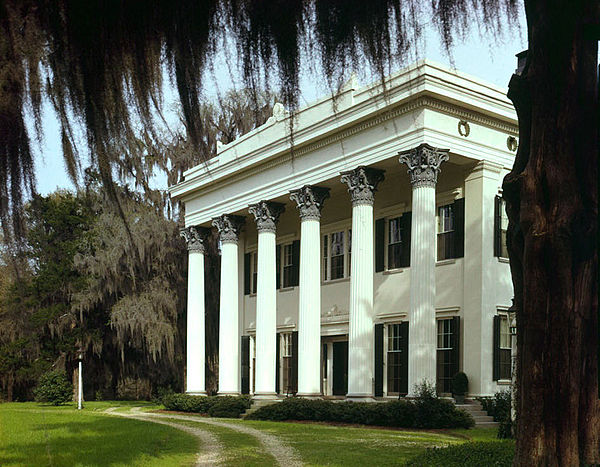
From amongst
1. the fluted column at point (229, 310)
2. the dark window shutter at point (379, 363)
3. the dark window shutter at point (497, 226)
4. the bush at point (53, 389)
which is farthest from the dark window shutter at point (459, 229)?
the bush at point (53, 389)

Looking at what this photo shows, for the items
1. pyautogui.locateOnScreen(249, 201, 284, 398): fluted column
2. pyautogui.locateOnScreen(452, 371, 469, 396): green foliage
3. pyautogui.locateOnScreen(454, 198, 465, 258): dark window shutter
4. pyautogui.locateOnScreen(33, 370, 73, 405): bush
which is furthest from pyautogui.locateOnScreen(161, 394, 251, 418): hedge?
pyautogui.locateOnScreen(454, 198, 465, 258): dark window shutter

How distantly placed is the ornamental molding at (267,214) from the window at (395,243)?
4634mm

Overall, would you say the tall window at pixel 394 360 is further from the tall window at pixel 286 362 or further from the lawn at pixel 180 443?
the tall window at pixel 286 362

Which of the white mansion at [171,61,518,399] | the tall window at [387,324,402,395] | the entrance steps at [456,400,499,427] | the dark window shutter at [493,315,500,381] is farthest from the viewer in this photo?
the tall window at [387,324,402,395]

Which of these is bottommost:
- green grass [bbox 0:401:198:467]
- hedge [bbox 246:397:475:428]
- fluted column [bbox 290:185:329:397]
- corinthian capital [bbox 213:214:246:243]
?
hedge [bbox 246:397:475:428]

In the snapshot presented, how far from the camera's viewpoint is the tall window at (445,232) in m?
23.4

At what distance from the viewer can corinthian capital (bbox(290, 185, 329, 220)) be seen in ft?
84.3

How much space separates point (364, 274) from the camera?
2319 cm

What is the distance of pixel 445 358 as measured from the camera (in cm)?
2294

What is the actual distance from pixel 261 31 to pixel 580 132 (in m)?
2.81

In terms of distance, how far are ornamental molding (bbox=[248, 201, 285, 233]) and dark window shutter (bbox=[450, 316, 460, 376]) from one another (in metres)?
8.12

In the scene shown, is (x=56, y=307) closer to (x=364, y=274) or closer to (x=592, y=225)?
(x=364, y=274)

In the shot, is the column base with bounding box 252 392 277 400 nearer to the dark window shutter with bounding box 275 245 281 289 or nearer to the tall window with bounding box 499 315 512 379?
the dark window shutter with bounding box 275 245 281 289

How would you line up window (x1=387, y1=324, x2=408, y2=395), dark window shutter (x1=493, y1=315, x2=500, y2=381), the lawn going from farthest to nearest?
window (x1=387, y1=324, x2=408, y2=395)
dark window shutter (x1=493, y1=315, x2=500, y2=381)
the lawn
